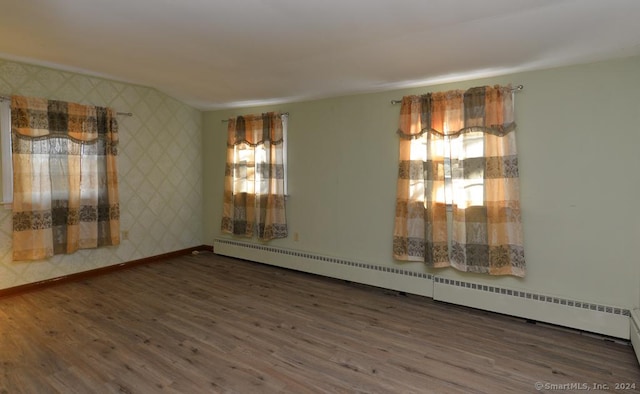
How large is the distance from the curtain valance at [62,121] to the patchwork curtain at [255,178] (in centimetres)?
150

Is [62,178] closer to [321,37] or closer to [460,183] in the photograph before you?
[321,37]

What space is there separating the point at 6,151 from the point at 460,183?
4490 millimetres

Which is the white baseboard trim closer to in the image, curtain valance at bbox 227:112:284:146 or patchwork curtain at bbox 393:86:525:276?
patchwork curtain at bbox 393:86:525:276

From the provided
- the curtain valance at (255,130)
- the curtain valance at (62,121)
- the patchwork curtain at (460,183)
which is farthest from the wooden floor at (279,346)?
the curtain valance at (255,130)

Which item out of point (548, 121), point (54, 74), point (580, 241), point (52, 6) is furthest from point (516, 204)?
point (54, 74)

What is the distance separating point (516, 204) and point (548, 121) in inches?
29.5

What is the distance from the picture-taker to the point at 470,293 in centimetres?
314

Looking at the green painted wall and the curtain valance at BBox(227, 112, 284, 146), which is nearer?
the green painted wall

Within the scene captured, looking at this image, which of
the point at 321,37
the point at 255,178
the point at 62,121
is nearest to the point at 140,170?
the point at 62,121

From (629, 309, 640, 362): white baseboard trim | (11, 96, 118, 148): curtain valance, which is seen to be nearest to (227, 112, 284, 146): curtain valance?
(11, 96, 118, 148): curtain valance

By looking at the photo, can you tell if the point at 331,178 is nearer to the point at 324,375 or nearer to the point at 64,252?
the point at 324,375

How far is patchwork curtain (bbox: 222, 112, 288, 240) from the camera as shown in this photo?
14.4ft

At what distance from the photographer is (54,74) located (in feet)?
11.9

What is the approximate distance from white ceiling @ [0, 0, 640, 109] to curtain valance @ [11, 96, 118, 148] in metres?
0.43
